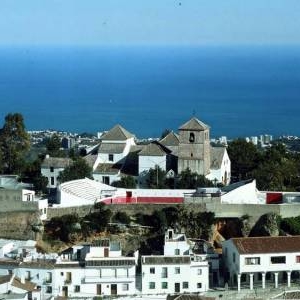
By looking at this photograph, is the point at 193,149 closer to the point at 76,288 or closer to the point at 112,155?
the point at 112,155

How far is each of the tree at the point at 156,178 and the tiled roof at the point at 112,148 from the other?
5.65 feet

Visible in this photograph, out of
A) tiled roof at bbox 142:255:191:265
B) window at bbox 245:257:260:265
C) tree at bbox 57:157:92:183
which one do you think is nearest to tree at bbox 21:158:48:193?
tree at bbox 57:157:92:183

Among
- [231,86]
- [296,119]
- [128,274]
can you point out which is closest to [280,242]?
[128,274]

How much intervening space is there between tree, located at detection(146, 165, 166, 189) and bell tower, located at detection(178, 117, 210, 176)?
607mm

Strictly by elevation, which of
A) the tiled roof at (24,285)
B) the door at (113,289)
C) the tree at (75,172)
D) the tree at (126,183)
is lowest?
the door at (113,289)

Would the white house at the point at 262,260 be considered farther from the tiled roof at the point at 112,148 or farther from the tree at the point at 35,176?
the tiled roof at the point at 112,148

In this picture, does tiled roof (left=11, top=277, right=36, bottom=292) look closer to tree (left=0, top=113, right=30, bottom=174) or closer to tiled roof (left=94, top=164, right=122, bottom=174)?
tiled roof (left=94, top=164, right=122, bottom=174)

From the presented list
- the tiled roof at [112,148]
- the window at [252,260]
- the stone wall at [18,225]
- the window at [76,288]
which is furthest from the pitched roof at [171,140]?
the window at [76,288]

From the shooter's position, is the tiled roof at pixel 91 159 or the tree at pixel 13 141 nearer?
the tiled roof at pixel 91 159

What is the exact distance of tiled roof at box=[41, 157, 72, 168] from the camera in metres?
35.5

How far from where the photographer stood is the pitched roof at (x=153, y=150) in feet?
116

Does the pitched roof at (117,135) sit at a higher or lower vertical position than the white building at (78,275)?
higher

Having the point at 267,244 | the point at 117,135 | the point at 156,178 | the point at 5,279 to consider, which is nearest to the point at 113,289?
the point at 5,279

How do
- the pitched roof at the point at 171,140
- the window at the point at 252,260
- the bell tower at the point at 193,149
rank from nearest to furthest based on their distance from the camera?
the window at the point at 252,260
the bell tower at the point at 193,149
the pitched roof at the point at 171,140
